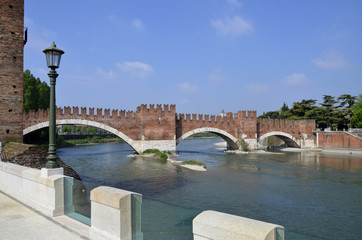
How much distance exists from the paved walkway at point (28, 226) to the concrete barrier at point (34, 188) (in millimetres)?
177

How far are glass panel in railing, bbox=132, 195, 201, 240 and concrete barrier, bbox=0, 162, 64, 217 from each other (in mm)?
2017

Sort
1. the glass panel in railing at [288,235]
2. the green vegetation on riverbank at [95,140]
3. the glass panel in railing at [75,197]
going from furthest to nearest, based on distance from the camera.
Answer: the green vegetation on riverbank at [95,140] < the glass panel in railing at [75,197] < the glass panel in railing at [288,235]

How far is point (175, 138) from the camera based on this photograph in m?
28.8

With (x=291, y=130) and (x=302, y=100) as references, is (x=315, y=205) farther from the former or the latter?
(x=302, y=100)

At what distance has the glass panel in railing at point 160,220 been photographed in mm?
2973

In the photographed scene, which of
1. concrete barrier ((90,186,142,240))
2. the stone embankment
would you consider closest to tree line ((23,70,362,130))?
the stone embankment

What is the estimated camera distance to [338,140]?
1363 inches

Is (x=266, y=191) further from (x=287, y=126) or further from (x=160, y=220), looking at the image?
(x=287, y=126)

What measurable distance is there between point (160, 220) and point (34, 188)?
333cm

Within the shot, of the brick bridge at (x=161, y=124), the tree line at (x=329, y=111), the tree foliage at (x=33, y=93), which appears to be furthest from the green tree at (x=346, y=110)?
the tree foliage at (x=33, y=93)

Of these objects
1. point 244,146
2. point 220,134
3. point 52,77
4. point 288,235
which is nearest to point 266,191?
point 52,77

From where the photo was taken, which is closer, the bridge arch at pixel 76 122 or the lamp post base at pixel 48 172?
the lamp post base at pixel 48 172

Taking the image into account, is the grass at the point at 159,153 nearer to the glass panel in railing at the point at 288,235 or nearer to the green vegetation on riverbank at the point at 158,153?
the green vegetation on riverbank at the point at 158,153

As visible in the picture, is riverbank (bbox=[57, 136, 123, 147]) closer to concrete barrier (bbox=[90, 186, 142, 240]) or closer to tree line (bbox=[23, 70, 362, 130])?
tree line (bbox=[23, 70, 362, 130])
